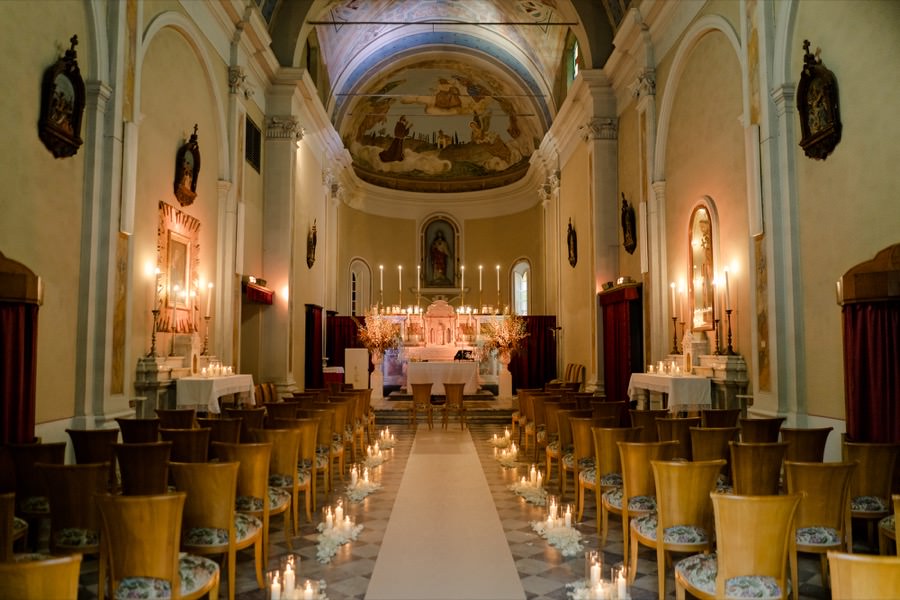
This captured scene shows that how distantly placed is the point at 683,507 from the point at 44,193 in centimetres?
632

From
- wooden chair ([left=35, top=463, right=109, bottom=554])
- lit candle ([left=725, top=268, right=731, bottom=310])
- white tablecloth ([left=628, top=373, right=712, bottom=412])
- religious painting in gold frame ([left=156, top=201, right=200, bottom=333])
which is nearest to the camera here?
wooden chair ([left=35, top=463, right=109, bottom=554])

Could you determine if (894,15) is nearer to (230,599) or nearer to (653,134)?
(653,134)

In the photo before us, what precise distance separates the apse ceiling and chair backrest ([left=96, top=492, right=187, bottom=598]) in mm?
12380

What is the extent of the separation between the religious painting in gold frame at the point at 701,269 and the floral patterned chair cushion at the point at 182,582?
764 centimetres

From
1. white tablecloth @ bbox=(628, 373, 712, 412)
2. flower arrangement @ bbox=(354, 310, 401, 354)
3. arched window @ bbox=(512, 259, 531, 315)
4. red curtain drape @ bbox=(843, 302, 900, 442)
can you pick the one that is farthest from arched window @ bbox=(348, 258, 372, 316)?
red curtain drape @ bbox=(843, 302, 900, 442)

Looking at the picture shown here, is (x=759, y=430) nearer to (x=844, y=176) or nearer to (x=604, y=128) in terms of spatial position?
(x=844, y=176)

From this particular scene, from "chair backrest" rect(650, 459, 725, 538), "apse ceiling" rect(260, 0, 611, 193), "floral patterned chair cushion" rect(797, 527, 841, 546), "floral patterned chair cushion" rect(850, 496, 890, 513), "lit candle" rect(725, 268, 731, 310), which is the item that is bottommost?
"floral patterned chair cushion" rect(797, 527, 841, 546)

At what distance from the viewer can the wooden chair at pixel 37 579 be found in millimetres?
2230

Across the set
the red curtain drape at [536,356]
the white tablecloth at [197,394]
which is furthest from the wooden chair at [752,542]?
the red curtain drape at [536,356]

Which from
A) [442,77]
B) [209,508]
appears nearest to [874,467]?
[209,508]

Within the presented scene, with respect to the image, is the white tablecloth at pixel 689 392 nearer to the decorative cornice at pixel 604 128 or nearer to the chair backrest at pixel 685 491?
the chair backrest at pixel 685 491

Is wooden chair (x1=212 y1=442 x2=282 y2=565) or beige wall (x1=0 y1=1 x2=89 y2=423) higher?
beige wall (x1=0 y1=1 x2=89 y2=423)

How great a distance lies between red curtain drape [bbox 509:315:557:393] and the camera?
64.2ft

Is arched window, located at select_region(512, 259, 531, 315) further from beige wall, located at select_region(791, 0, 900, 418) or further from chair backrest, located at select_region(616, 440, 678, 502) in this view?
chair backrest, located at select_region(616, 440, 678, 502)
